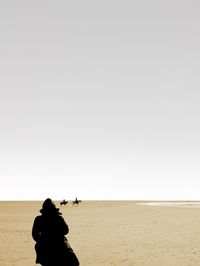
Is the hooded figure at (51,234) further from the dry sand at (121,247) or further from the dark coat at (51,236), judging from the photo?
the dry sand at (121,247)

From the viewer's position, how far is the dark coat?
869cm

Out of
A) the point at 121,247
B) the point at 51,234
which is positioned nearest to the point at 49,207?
the point at 51,234

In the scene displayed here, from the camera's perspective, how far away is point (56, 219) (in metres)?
8.71

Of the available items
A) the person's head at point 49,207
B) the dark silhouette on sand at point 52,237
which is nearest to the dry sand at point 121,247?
the dark silhouette on sand at point 52,237

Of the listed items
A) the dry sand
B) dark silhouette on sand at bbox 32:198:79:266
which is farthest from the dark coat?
the dry sand

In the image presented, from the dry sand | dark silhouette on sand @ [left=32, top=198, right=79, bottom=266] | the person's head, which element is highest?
the person's head

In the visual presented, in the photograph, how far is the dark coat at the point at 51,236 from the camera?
869 centimetres

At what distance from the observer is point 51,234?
28.6 feet

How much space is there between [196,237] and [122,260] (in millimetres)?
8710

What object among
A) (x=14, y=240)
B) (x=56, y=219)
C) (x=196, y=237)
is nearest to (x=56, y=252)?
(x=56, y=219)

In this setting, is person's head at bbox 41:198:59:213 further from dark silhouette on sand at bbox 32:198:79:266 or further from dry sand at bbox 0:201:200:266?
dry sand at bbox 0:201:200:266

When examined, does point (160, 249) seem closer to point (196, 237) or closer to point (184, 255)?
point (184, 255)

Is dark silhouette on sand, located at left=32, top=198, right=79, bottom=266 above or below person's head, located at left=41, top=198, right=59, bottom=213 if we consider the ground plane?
below

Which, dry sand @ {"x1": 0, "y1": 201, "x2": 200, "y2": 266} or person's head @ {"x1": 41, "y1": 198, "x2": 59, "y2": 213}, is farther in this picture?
dry sand @ {"x1": 0, "y1": 201, "x2": 200, "y2": 266}
